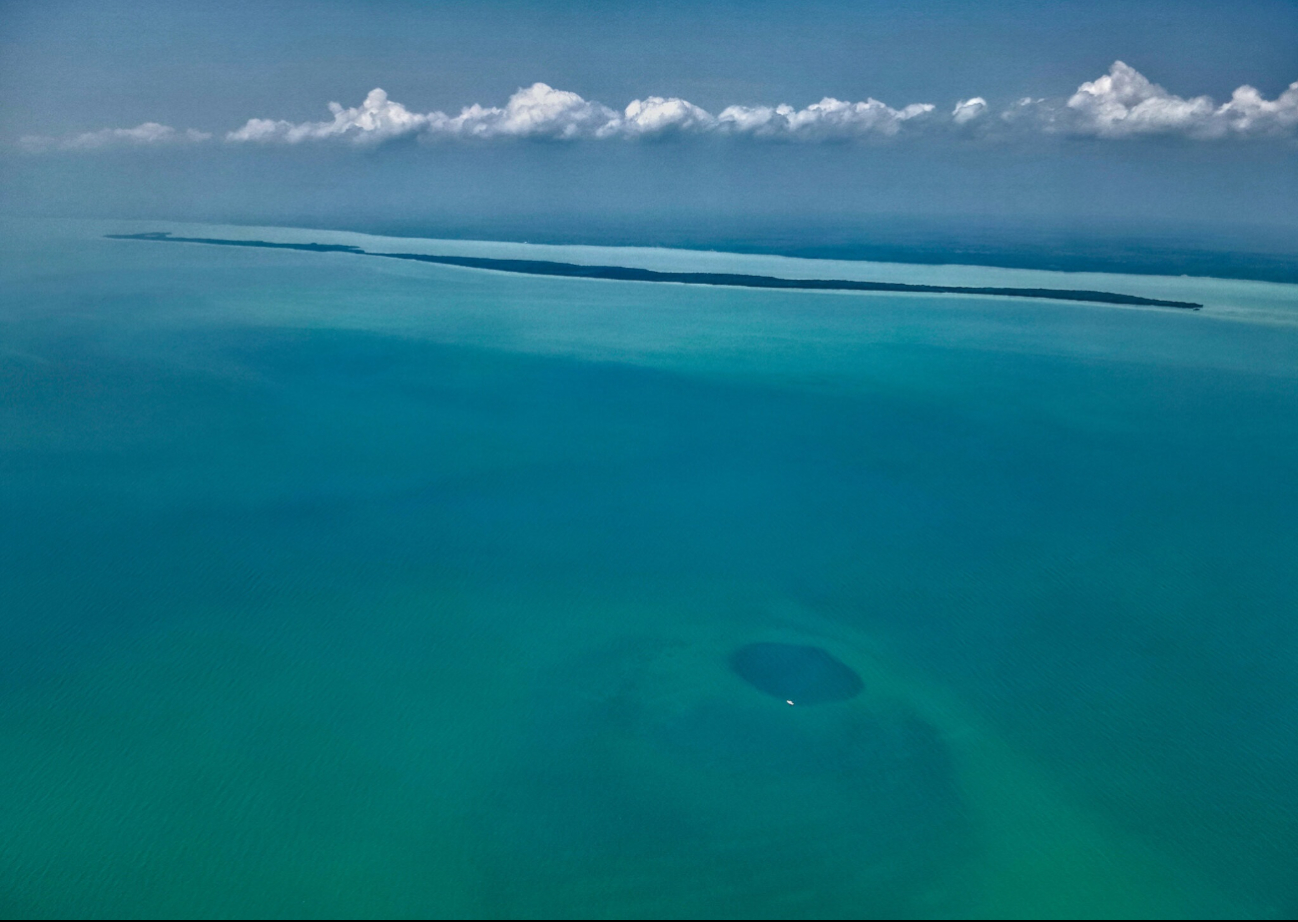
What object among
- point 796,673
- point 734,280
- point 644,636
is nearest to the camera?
point 796,673

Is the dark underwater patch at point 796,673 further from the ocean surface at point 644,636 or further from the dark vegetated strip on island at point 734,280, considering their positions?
the dark vegetated strip on island at point 734,280

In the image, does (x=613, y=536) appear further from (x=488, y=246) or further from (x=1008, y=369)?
(x=488, y=246)

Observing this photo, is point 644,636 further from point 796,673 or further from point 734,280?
point 734,280

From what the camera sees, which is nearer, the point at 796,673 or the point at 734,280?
the point at 796,673

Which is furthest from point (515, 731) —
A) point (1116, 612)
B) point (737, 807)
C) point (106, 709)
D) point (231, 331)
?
point (231, 331)

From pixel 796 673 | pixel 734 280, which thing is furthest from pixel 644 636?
pixel 734 280

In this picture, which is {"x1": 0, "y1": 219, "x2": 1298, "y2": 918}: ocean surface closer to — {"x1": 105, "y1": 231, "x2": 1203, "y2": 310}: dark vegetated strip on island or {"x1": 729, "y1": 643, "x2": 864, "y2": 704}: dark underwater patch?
{"x1": 729, "y1": 643, "x2": 864, "y2": 704}: dark underwater patch
